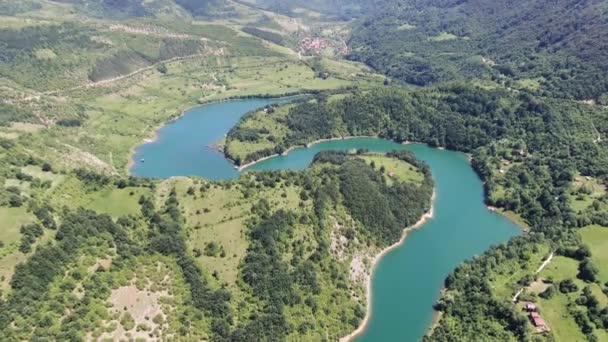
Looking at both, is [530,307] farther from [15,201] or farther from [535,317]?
[15,201]

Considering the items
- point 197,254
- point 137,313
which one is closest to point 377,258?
point 197,254

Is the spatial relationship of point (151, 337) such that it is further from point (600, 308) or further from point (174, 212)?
point (600, 308)

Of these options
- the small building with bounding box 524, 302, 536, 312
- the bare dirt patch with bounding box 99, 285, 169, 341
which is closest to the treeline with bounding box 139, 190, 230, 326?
the bare dirt patch with bounding box 99, 285, 169, 341

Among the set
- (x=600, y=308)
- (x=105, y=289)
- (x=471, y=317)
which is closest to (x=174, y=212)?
(x=105, y=289)

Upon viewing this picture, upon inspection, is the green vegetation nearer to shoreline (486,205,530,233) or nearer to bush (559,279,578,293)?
shoreline (486,205,530,233)

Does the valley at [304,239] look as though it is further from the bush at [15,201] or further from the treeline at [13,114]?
the treeline at [13,114]

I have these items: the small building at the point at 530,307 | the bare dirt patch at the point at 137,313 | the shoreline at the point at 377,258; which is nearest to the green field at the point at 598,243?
the small building at the point at 530,307
